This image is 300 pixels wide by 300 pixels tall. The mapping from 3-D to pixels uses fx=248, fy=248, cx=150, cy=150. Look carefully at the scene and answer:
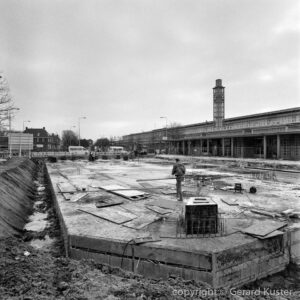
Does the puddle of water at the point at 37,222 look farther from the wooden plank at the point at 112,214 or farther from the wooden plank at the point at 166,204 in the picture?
the wooden plank at the point at 166,204

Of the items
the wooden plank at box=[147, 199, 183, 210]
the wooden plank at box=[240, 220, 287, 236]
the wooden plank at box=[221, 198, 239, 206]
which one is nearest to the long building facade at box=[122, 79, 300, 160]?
the wooden plank at box=[221, 198, 239, 206]

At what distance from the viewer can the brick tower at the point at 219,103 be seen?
219 feet

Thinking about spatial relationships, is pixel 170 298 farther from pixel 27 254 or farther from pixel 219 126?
pixel 219 126

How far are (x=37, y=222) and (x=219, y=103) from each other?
208 feet

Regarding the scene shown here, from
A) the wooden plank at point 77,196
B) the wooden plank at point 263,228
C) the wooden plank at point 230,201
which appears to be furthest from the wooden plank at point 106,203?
the wooden plank at point 263,228

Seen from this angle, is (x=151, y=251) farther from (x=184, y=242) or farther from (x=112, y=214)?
(x=112, y=214)

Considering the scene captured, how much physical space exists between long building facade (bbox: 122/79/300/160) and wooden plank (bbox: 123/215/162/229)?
32728mm

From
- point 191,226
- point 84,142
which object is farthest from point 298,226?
point 84,142

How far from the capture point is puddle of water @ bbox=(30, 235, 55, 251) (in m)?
7.65

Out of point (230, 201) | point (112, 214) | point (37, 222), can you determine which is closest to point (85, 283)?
point (112, 214)

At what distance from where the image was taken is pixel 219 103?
220 feet

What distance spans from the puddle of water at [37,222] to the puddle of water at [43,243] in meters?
1.38

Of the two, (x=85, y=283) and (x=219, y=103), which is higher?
(x=219, y=103)

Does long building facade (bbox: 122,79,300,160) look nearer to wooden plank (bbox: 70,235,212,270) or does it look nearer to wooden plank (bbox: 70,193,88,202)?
wooden plank (bbox: 70,193,88,202)
